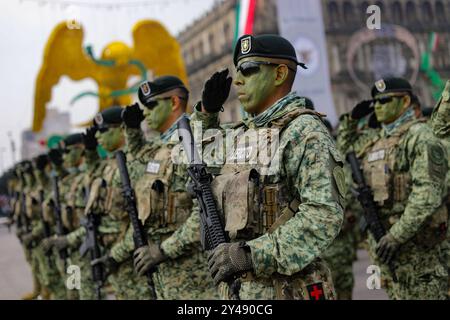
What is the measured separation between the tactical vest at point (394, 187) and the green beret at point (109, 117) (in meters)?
2.30

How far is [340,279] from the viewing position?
5992 mm

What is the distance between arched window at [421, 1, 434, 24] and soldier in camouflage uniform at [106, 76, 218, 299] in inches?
1670

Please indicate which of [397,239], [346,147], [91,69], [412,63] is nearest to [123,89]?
[91,69]

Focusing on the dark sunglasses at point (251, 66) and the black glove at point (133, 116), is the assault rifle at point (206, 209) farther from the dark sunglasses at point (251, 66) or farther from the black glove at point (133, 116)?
the black glove at point (133, 116)

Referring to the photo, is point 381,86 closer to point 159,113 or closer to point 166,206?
point 159,113

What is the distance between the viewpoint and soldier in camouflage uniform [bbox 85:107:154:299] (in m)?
4.99

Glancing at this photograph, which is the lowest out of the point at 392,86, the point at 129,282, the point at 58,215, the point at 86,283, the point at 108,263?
the point at 86,283

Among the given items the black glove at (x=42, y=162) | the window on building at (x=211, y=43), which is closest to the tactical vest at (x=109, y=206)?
the black glove at (x=42, y=162)

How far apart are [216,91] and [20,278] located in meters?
A: 9.48

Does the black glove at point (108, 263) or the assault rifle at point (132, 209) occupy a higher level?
the assault rifle at point (132, 209)

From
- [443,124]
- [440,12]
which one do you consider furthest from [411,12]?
[443,124]

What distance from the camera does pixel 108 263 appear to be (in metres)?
5.05

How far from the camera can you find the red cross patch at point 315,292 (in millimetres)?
2533

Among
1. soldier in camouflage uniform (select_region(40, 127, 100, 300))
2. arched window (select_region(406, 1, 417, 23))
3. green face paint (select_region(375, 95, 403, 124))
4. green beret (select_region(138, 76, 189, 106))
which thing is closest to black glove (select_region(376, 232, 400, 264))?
green face paint (select_region(375, 95, 403, 124))
